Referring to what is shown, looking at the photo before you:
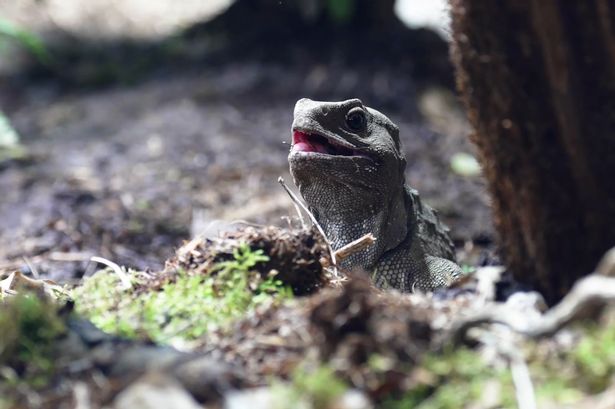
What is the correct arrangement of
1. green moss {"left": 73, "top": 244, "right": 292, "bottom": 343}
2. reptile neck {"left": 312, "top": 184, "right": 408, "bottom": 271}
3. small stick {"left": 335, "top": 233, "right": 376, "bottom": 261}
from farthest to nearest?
1. reptile neck {"left": 312, "top": 184, "right": 408, "bottom": 271}
2. small stick {"left": 335, "top": 233, "right": 376, "bottom": 261}
3. green moss {"left": 73, "top": 244, "right": 292, "bottom": 343}

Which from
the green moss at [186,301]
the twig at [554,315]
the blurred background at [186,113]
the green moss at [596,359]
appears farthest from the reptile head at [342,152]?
the green moss at [596,359]

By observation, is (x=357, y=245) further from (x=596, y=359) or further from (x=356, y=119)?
(x=596, y=359)

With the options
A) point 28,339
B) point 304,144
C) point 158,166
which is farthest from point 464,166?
point 28,339

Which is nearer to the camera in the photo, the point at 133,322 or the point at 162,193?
the point at 133,322

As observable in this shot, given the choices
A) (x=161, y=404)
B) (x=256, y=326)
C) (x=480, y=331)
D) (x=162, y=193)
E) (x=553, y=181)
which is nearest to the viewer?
(x=161, y=404)

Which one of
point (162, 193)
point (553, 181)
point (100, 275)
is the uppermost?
point (553, 181)

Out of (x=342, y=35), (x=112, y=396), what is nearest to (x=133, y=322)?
(x=112, y=396)

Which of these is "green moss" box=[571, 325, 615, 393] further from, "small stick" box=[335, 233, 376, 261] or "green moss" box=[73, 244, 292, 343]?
"small stick" box=[335, 233, 376, 261]

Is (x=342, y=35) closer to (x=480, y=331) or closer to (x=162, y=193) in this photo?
(x=162, y=193)

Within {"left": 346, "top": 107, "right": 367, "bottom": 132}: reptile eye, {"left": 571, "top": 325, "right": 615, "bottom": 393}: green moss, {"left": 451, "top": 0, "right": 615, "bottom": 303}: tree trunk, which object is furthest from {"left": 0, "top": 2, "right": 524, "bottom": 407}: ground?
{"left": 346, "top": 107, "right": 367, "bottom": 132}: reptile eye
